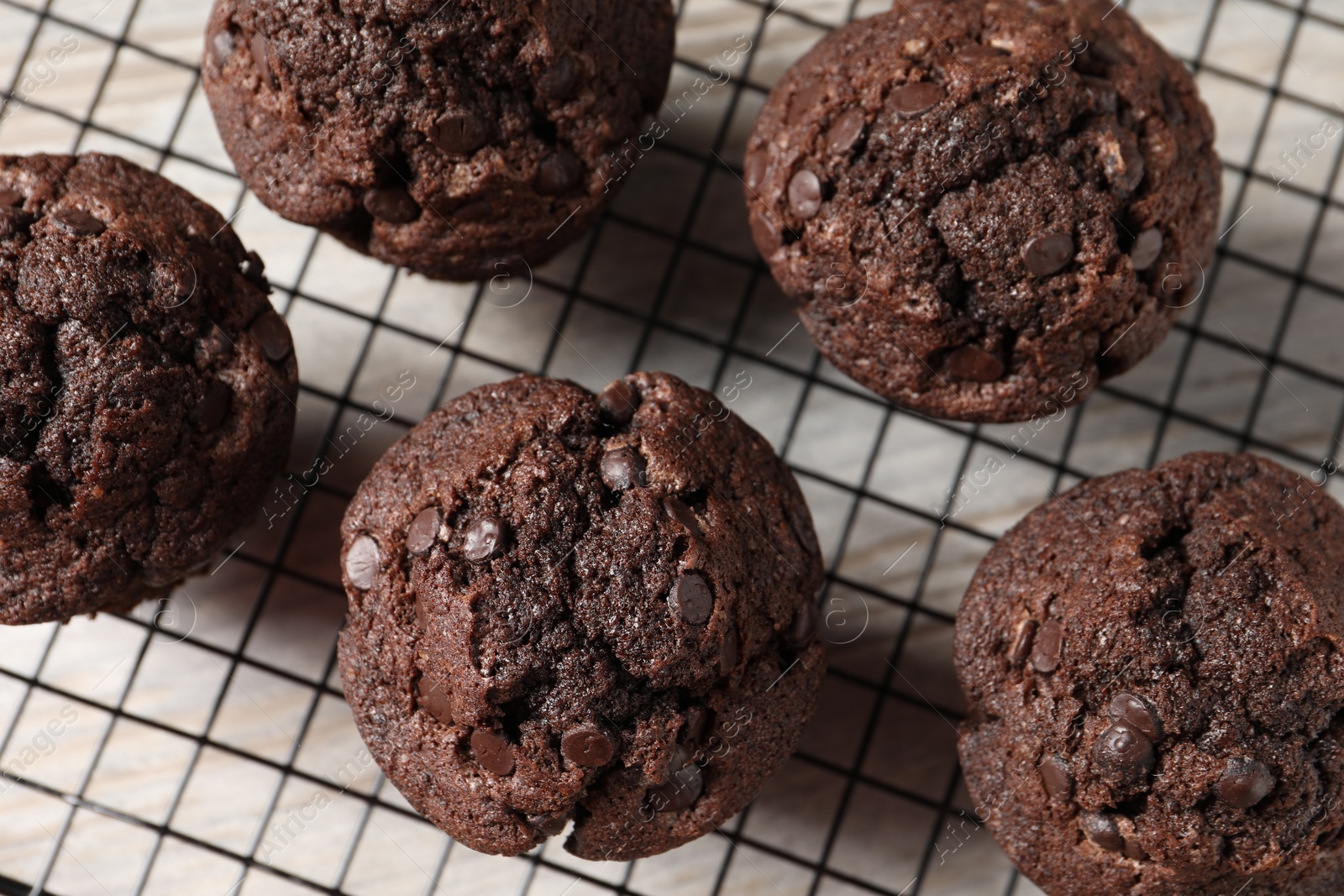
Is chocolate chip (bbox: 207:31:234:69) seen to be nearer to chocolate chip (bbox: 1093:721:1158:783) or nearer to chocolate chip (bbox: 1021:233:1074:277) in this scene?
chocolate chip (bbox: 1021:233:1074:277)

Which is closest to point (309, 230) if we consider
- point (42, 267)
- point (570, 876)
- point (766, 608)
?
point (42, 267)

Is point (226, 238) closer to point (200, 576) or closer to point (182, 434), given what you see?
point (182, 434)

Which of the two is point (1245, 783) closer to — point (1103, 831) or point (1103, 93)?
point (1103, 831)

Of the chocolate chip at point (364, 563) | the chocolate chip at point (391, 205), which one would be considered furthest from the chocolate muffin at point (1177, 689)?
the chocolate chip at point (391, 205)

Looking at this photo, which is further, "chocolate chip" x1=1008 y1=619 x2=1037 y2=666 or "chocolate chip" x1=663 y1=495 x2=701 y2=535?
"chocolate chip" x1=1008 y1=619 x2=1037 y2=666

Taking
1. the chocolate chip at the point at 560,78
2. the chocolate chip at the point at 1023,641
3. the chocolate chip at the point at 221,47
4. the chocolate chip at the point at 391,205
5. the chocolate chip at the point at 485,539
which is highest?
the chocolate chip at the point at 560,78

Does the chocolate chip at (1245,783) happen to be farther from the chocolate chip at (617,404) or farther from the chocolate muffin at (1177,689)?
the chocolate chip at (617,404)

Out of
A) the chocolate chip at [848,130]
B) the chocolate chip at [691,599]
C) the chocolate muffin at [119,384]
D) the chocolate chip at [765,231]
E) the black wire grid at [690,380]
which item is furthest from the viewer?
the black wire grid at [690,380]

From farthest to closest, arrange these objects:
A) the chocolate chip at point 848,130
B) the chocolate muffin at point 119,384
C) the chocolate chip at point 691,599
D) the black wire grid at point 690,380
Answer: the black wire grid at point 690,380
the chocolate chip at point 848,130
the chocolate muffin at point 119,384
the chocolate chip at point 691,599

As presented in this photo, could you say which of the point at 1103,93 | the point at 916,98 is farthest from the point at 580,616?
the point at 1103,93

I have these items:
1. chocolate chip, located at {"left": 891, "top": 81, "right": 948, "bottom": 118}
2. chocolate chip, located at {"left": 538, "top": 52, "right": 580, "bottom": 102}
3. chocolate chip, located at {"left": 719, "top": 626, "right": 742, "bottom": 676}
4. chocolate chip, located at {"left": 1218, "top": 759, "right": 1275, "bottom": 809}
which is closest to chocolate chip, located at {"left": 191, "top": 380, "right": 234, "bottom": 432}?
chocolate chip, located at {"left": 538, "top": 52, "right": 580, "bottom": 102}
